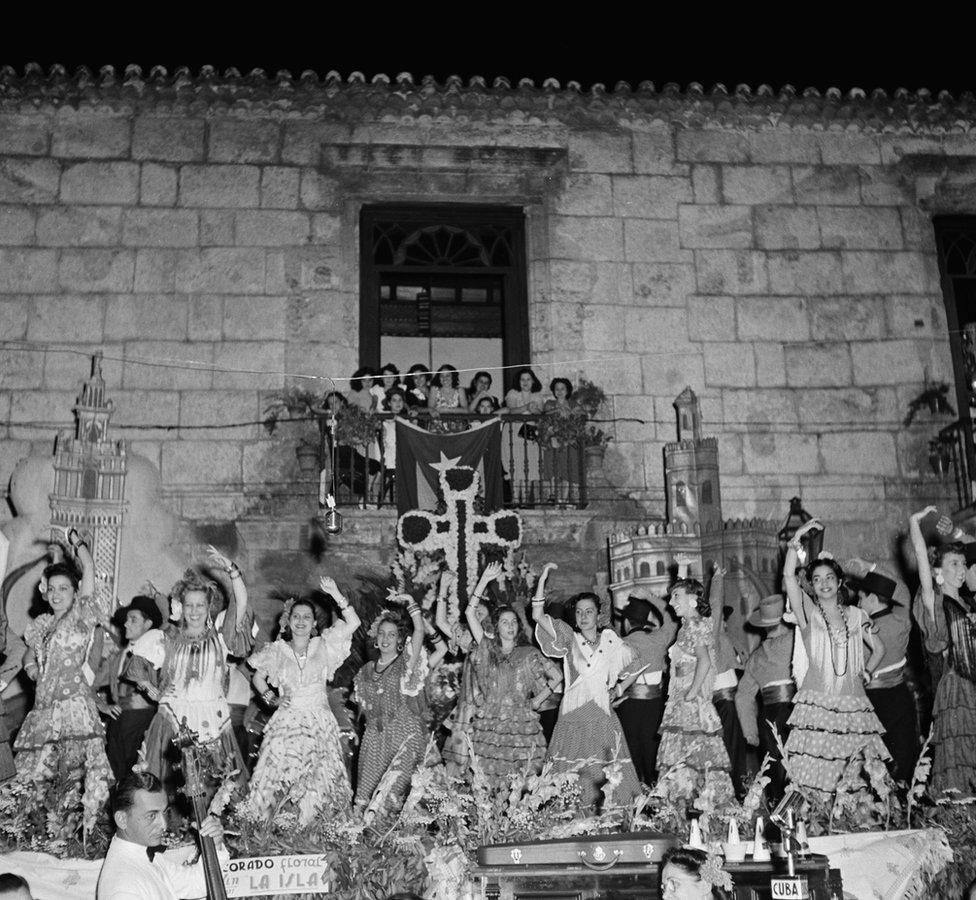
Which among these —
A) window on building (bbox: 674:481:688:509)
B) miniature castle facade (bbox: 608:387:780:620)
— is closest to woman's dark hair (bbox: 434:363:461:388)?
miniature castle facade (bbox: 608:387:780:620)

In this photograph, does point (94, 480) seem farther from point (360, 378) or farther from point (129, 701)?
point (129, 701)

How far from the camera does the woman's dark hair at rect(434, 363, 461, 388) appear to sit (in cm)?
1140

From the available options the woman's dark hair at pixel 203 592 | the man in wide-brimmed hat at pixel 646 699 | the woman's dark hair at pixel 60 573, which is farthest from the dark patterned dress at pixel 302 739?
the man in wide-brimmed hat at pixel 646 699

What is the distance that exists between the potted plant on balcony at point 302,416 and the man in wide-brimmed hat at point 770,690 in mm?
4020

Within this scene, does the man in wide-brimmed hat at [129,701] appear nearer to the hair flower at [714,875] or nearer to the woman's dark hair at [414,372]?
the woman's dark hair at [414,372]

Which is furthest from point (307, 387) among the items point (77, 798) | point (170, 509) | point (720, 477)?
point (77, 798)

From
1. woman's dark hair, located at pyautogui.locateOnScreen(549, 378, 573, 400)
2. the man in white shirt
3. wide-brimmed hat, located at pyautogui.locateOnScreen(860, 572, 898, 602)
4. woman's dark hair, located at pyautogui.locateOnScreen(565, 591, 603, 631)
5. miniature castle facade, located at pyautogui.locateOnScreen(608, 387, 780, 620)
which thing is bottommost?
the man in white shirt

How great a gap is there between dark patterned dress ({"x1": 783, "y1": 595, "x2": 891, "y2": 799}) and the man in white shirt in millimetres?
3673

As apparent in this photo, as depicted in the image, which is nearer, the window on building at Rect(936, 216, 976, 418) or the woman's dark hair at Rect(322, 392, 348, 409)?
the woman's dark hair at Rect(322, 392, 348, 409)

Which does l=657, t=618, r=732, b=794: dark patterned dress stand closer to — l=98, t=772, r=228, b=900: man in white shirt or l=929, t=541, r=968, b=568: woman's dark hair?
l=929, t=541, r=968, b=568: woman's dark hair

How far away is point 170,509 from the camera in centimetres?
1090

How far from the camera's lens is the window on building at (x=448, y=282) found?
1196cm

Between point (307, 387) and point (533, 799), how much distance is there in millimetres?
6216

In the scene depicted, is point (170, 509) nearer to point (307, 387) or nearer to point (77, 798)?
point (307, 387)
